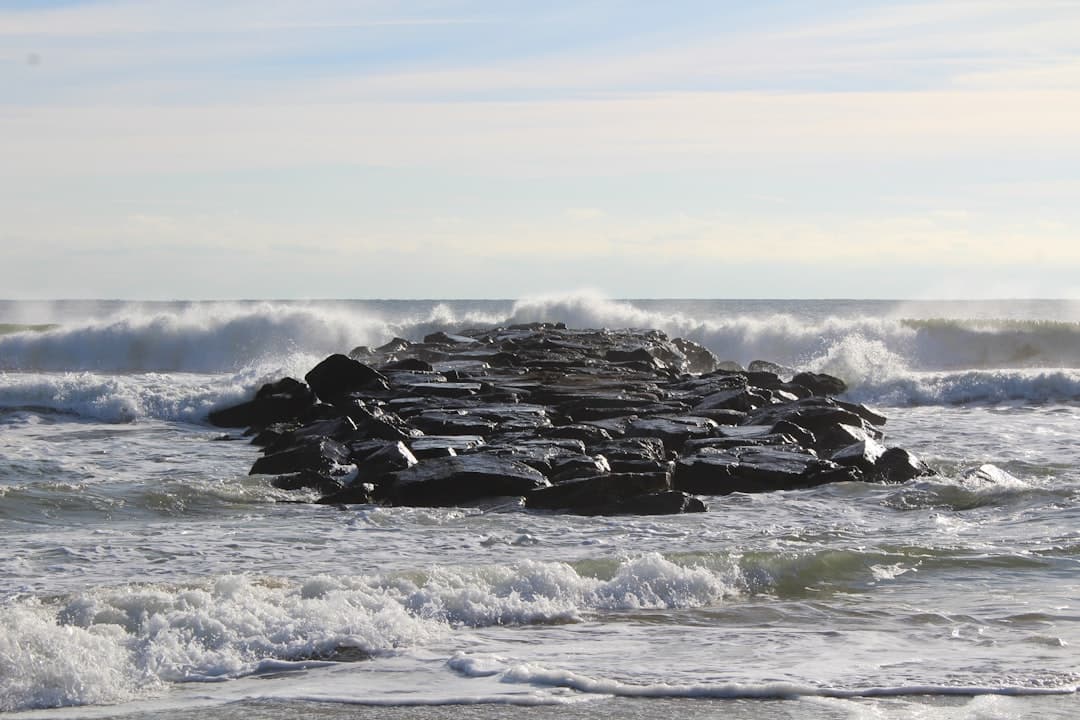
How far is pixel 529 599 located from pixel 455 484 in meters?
3.45

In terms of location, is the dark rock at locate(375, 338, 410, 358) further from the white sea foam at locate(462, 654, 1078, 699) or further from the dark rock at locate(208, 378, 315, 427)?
the white sea foam at locate(462, 654, 1078, 699)

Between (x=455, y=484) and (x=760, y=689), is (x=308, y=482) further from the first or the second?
(x=760, y=689)

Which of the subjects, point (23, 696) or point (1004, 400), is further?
point (1004, 400)

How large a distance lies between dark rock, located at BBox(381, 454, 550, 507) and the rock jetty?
0.04ft

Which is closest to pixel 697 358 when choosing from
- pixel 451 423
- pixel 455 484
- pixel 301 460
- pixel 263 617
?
pixel 451 423

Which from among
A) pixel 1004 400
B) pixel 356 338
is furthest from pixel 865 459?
pixel 356 338

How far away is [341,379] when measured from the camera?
1778cm

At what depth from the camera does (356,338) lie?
34.0 metres

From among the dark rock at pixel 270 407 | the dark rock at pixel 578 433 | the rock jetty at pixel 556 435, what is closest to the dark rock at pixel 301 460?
the rock jetty at pixel 556 435

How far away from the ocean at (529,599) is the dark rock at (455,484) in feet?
1.24

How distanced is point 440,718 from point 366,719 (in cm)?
32

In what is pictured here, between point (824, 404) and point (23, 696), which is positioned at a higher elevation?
point (824, 404)

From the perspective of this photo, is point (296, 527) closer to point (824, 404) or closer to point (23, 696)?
point (23, 696)

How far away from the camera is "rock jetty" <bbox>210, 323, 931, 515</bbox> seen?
11242mm
